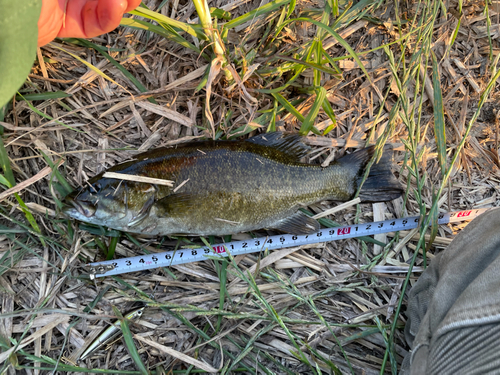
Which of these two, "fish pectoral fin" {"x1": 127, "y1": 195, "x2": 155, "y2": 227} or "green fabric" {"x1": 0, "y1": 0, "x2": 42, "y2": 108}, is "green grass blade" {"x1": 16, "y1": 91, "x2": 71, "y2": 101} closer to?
"fish pectoral fin" {"x1": 127, "y1": 195, "x2": 155, "y2": 227}

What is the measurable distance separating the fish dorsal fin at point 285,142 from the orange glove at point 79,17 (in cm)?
152

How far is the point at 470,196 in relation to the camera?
3.57 meters

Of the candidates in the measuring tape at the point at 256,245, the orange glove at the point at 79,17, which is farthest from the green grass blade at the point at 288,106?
the orange glove at the point at 79,17

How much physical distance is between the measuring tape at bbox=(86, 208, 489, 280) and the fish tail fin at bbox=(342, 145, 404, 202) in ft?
0.93

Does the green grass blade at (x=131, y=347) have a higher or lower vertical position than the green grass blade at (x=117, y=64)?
lower

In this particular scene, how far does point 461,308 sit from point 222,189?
2079mm

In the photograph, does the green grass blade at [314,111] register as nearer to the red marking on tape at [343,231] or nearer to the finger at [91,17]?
the red marking on tape at [343,231]

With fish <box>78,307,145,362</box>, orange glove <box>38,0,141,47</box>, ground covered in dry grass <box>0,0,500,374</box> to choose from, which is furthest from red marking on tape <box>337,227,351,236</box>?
orange glove <box>38,0,141,47</box>

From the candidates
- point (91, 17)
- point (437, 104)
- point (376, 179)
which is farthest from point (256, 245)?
point (91, 17)

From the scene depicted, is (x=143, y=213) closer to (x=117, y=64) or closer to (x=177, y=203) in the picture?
(x=177, y=203)

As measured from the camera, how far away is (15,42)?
1.52 meters

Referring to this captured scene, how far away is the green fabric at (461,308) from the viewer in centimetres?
213

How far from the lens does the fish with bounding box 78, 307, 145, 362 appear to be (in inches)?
120

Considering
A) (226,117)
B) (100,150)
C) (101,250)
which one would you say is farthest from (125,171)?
(226,117)
